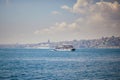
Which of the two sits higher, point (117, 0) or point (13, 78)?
point (117, 0)

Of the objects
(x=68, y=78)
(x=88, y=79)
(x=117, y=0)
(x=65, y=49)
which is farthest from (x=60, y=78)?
(x=65, y=49)

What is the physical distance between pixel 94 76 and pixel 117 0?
17.3ft

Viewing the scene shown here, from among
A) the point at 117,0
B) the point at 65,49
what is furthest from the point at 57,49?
the point at 117,0

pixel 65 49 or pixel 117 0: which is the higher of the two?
pixel 117 0

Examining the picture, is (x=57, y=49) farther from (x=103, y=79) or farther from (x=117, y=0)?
(x=103, y=79)

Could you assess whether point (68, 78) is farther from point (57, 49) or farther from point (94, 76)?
point (57, 49)

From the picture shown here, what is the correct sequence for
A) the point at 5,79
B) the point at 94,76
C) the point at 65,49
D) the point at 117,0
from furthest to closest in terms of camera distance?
1. the point at 65,49
2. the point at 117,0
3. the point at 94,76
4. the point at 5,79

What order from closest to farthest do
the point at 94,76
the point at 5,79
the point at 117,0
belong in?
the point at 5,79 → the point at 94,76 → the point at 117,0

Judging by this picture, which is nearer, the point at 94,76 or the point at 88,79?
the point at 88,79

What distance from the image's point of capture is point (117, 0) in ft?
53.6

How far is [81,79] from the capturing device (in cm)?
1227

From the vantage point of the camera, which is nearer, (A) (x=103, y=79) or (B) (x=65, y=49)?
(A) (x=103, y=79)

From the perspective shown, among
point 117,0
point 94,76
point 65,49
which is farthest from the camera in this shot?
point 65,49

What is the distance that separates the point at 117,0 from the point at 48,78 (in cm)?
655
